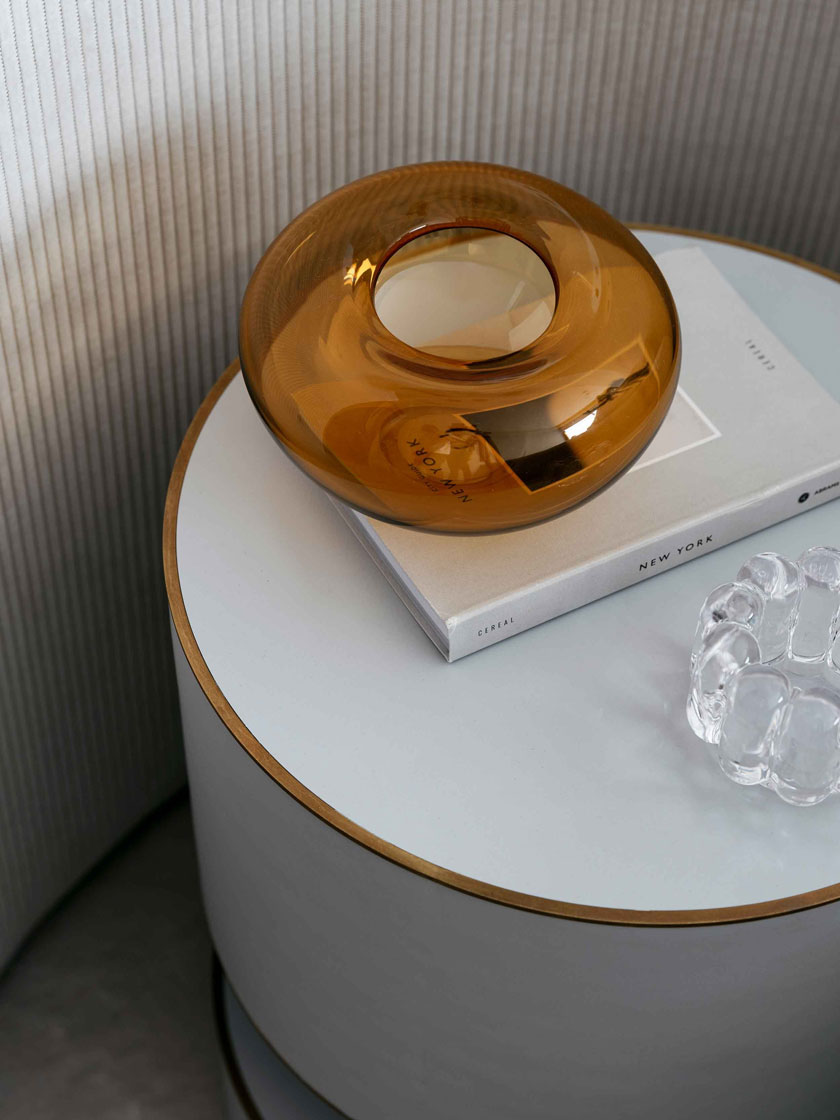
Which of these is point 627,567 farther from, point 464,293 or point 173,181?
point 173,181

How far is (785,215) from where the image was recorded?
102cm

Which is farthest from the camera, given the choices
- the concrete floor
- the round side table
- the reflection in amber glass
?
the concrete floor

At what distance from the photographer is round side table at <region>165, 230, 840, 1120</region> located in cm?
55

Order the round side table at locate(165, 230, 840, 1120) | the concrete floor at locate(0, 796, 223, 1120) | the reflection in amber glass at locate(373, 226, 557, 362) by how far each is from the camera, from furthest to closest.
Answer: the concrete floor at locate(0, 796, 223, 1120)
the reflection in amber glass at locate(373, 226, 557, 362)
the round side table at locate(165, 230, 840, 1120)

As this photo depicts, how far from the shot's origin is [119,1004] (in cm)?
97

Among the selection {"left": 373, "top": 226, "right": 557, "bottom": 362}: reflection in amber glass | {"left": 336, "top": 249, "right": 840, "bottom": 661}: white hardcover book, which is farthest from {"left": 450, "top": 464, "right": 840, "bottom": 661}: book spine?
{"left": 373, "top": 226, "right": 557, "bottom": 362}: reflection in amber glass

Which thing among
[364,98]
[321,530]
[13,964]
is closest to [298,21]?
[364,98]

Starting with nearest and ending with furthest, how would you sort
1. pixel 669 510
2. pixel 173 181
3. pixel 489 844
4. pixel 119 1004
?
pixel 489 844 < pixel 669 510 < pixel 173 181 < pixel 119 1004

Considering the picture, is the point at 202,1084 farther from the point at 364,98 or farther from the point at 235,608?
the point at 364,98

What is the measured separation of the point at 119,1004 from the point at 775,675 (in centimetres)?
64

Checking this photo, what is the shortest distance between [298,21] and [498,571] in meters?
0.37

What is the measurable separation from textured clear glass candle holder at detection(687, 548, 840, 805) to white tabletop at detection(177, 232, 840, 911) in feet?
0.06

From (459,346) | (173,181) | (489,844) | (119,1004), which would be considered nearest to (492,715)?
(489,844)

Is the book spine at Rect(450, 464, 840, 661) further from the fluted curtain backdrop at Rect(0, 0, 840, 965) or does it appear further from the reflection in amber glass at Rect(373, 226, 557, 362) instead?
the fluted curtain backdrop at Rect(0, 0, 840, 965)
